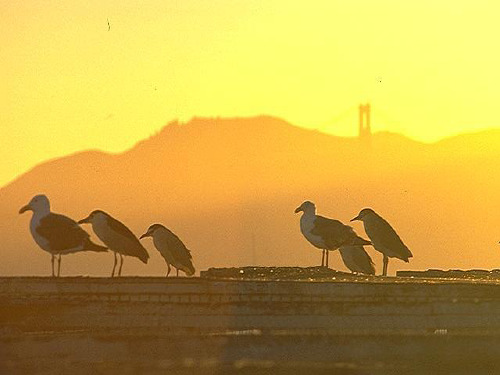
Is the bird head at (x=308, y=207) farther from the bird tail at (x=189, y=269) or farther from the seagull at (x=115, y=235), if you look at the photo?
the seagull at (x=115, y=235)

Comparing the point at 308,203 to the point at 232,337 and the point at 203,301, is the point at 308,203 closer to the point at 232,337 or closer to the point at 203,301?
the point at 203,301

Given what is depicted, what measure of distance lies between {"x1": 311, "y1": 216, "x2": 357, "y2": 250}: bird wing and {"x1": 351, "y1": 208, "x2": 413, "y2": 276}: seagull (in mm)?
1048

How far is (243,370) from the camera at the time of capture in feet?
88.0

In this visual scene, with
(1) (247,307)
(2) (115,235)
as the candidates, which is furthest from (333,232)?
(1) (247,307)

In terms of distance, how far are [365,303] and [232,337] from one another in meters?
5.96

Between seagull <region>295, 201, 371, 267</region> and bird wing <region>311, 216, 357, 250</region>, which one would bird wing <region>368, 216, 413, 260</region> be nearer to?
seagull <region>295, 201, 371, 267</region>

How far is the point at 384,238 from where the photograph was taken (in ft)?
152

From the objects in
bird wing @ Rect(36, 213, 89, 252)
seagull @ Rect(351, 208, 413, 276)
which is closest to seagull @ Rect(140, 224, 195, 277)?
seagull @ Rect(351, 208, 413, 276)

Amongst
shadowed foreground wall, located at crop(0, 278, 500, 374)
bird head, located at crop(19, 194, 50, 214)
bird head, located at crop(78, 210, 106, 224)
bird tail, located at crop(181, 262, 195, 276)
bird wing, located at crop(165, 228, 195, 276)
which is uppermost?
bird head, located at crop(19, 194, 50, 214)

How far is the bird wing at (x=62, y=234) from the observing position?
38219mm

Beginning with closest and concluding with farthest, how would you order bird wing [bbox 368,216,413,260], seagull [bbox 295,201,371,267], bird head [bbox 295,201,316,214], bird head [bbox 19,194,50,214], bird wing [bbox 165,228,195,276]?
1. bird head [bbox 19,194,50,214]
2. bird wing [bbox 165,228,195,276]
3. seagull [bbox 295,201,371,267]
4. bird wing [bbox 368,216,413,260]
5. bird head [bbox 295,201,316,214]

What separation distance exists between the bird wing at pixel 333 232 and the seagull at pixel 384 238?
105 centimetres

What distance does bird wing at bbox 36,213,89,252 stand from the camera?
38219 millimetres

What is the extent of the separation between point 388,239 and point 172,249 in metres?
6.06
